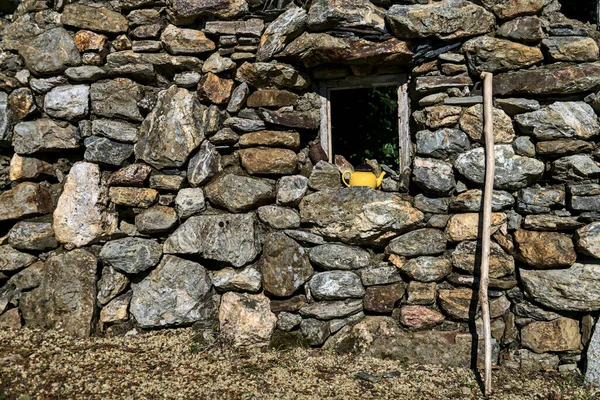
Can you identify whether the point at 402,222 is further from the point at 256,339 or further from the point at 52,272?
the point at 52,272

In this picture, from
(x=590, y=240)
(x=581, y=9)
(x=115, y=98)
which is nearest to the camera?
(x=590, y=240)

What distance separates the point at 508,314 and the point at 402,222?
3.54ft

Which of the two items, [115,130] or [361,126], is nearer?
[115,130]

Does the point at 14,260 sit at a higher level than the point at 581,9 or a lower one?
lower

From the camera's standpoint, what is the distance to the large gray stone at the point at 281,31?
3635mm

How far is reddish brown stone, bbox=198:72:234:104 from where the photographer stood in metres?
3.81

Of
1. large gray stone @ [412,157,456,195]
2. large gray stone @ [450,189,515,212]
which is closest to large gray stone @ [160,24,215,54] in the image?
Answer: large gray stone @ [412,157,456,195]

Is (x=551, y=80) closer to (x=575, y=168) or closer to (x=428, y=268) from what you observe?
(x=575, y=168)

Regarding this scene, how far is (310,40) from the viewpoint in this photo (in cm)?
360

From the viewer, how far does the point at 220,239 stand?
3715 mm

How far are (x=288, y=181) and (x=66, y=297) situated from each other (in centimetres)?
210

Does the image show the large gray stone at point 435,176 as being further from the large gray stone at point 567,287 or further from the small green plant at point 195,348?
the small green plant at point 195,348

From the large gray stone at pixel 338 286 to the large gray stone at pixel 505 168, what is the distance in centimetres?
120

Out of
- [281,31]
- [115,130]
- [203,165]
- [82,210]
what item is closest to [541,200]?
[281,31]
